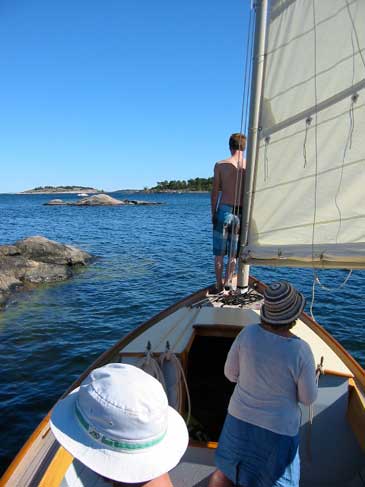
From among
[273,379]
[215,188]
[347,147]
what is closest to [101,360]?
[273,379]

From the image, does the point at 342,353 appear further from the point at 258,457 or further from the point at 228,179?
the point at 228,179

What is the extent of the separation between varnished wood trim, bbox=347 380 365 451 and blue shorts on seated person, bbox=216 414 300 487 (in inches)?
44.8

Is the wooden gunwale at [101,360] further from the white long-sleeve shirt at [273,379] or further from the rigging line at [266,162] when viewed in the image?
the rigging line at [266,162]

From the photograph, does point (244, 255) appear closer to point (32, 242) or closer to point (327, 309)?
point (327, 309)

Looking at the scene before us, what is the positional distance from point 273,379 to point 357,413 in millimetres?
1613

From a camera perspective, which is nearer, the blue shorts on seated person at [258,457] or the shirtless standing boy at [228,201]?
the blue shorts on seated person at [258,457]

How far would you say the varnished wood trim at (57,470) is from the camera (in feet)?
8.25

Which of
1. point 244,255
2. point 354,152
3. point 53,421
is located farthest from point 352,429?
point 53,421

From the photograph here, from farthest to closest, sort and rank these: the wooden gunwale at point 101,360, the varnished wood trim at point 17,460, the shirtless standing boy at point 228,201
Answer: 1. the shirtless standing boy at point 228,201
2. the wooden gunwale at point 101,360
3. the varnished wood trim at point 17,460

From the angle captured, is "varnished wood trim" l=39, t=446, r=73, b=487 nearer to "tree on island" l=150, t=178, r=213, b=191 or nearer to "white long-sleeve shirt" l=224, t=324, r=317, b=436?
"white long-sleeve shirt" l=224, t=324, r=317, b=436

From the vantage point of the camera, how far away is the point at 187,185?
165750 millimetres

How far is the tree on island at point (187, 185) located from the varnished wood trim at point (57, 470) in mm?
155354

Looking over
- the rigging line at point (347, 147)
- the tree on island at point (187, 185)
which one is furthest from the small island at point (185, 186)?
the rigging line at point (347, 147)

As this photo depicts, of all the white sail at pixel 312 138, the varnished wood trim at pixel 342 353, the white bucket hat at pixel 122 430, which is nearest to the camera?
the white bucket hat at pixel 122 430
